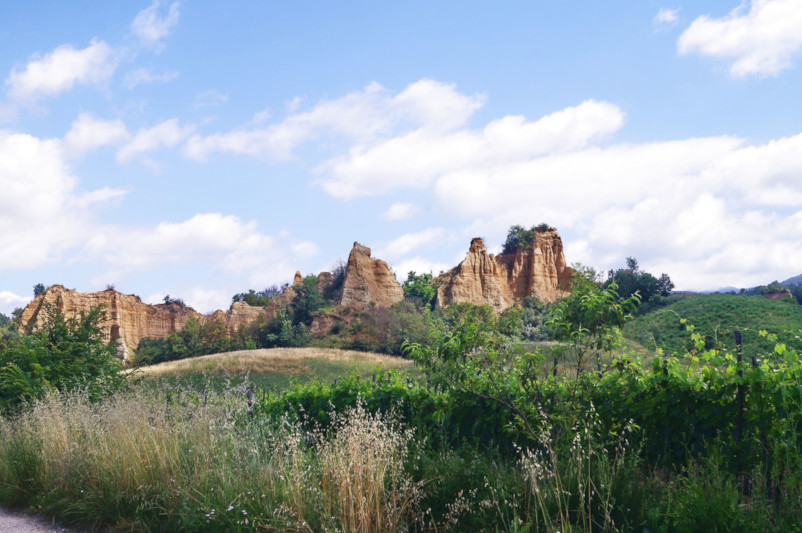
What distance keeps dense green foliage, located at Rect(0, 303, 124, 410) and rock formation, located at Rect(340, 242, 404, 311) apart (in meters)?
41.2

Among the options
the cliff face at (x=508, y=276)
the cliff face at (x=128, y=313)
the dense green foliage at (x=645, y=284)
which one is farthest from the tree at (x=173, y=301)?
the dense green foliage at (x=645, y=284)

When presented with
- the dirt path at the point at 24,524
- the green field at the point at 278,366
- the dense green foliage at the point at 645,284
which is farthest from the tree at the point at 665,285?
the dirt path at the point at 24,524

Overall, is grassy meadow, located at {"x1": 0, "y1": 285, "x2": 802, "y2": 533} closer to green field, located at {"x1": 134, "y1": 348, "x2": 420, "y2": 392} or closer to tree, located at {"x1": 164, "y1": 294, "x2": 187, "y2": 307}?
green field, located at {"x1": 134, "y1": 348, "x2": 420, "y2": 392}

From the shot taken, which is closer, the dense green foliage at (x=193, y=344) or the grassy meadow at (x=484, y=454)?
the grassy meadow at (x=484, y=454)

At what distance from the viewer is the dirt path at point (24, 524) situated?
6.29 m

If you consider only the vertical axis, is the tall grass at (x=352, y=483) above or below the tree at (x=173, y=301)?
below

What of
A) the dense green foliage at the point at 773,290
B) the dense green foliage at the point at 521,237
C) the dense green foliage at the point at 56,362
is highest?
the dense green foliage at the point at 521,237

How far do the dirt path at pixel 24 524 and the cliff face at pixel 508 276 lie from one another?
53.1 m

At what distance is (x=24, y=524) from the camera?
259 inches

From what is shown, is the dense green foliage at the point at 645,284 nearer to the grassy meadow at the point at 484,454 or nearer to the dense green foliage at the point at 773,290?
the dense green foliage at the point at 773,290

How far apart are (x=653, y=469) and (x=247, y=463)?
163 inches

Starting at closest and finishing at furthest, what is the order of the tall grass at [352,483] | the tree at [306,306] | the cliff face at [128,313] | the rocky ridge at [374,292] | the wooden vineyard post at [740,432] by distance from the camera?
the tall grass at [352,483], the wooden vineyard post at [740,432], the tree at [306,306], the rocky ridge at [374,292], the cliff face at [128,313]

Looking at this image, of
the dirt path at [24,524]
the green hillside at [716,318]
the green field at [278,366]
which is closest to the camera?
the dirt path at [24,524]

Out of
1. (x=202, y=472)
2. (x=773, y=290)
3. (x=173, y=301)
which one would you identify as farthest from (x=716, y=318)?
(x=173, y=301)
